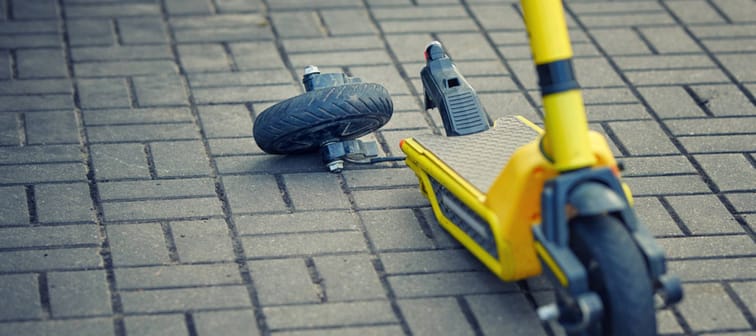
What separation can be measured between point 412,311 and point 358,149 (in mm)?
936

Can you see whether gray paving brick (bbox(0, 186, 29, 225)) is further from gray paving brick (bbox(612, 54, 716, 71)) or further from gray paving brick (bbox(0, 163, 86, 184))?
gray paving brick (bbox(612, 54, 716, 71))

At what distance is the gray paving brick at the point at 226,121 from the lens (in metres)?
4.15

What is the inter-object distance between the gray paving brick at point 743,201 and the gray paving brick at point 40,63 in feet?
8.88

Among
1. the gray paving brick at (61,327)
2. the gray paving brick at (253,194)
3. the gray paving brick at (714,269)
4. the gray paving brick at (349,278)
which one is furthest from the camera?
the gray paving brick at (253,194)

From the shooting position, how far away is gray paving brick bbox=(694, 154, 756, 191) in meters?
3.84

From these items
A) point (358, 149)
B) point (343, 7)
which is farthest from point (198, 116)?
point (343, 7)

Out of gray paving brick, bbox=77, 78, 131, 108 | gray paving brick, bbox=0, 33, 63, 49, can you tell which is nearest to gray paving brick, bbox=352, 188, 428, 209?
gray paving brick, bbox=77, 78, 131, 108

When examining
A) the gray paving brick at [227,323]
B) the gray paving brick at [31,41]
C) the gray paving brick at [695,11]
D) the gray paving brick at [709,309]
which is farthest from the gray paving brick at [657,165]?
the gray paving brick at [31,41]

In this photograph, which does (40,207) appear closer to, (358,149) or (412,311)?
(358,149)

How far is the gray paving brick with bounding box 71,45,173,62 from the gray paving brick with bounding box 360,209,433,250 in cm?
162

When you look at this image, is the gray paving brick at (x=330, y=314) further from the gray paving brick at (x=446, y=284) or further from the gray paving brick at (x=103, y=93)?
the gray paving brick at (x=103, y=93)

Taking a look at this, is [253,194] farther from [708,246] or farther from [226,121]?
[708,246]

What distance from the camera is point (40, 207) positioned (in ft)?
11.8

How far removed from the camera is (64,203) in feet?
11.9
